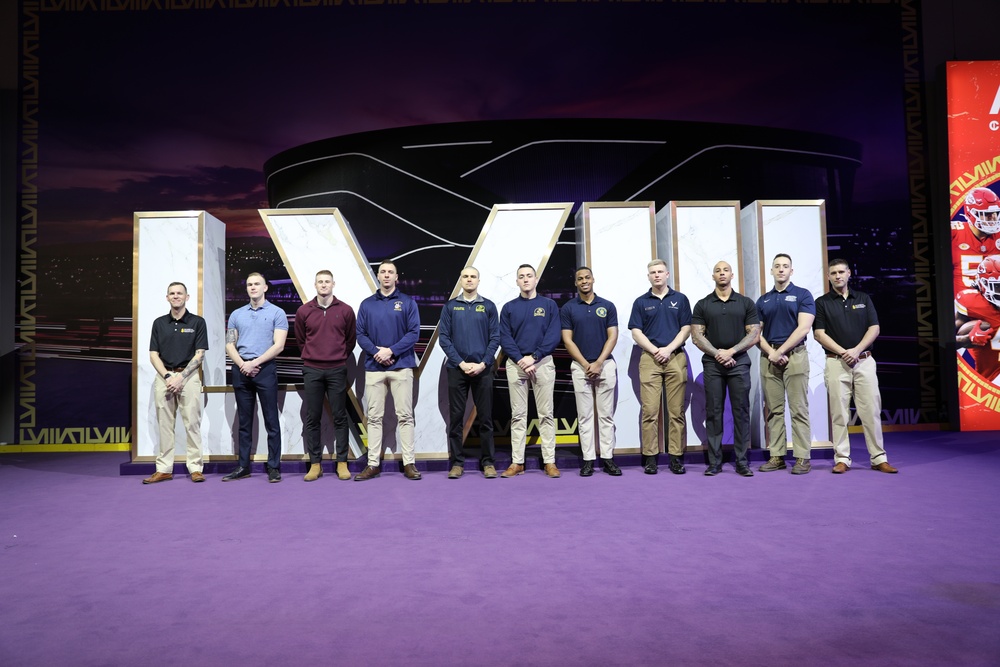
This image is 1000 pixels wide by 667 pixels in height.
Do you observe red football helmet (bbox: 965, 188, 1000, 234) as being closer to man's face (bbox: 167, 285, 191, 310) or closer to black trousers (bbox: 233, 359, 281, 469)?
black trousers (bbox: 233, 359, 281, 469)

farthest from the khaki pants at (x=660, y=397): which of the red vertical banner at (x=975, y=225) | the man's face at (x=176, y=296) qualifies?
the red vertical banner at (x=975, y=225)

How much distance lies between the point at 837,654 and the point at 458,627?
1243 millimetres

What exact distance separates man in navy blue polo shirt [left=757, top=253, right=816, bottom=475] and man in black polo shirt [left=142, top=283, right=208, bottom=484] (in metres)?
4.51

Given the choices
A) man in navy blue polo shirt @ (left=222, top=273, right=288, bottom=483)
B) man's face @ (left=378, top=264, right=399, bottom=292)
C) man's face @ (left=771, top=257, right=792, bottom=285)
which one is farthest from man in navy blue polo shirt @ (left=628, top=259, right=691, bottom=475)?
man in navy blue polo shirt @ (left=222, top=273, right=288, bottom=483)

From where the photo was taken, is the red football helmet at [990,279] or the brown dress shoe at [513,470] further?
the red football helmet at [990,279]

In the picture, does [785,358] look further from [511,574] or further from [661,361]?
[511,574]

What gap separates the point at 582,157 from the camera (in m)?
6.93

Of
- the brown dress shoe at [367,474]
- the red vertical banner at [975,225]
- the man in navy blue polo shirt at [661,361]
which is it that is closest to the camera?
the brown dress shoe at [367,474]

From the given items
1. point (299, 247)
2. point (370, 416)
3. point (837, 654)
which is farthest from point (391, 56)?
point (837, 654)

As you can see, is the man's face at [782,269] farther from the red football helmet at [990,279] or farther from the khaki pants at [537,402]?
the red football helmet at [990,279]

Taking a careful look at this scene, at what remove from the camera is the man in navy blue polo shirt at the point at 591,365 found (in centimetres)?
531

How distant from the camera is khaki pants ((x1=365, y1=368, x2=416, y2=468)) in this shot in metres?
5.25

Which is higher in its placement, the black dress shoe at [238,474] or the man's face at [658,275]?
the man's face at [658,275]

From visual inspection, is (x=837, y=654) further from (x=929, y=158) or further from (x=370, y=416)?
(x=929, y=158)
